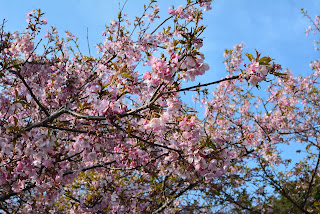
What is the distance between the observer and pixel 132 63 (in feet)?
18.9

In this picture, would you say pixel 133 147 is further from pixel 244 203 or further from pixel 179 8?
pixel 244 203

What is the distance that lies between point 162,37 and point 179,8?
78cm

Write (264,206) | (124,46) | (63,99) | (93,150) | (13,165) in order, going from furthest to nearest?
(264,206) → (124,46) → (63,99) → (13,165) → (93,150)

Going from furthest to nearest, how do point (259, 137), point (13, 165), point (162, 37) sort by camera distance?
point (259, 137)
point (162, 37)
point (13, 165)

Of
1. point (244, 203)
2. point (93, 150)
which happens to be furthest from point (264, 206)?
point (93, 150)

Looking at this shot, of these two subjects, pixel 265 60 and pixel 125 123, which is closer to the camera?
pixel 265 60

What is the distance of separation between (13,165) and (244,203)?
23.6 feet

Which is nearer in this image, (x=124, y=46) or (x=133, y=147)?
(x=133, y=147)

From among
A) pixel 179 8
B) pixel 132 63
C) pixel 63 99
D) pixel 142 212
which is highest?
pixel 179 8

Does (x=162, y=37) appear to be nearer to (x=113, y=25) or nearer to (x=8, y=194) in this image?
(x=113, y=25)

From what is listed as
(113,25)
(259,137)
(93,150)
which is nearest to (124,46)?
(113,25)

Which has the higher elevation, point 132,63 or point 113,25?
point 113,25

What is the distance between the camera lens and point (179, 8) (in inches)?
247

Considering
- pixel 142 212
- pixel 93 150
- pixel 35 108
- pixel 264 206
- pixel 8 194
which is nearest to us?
pixel 93 150
